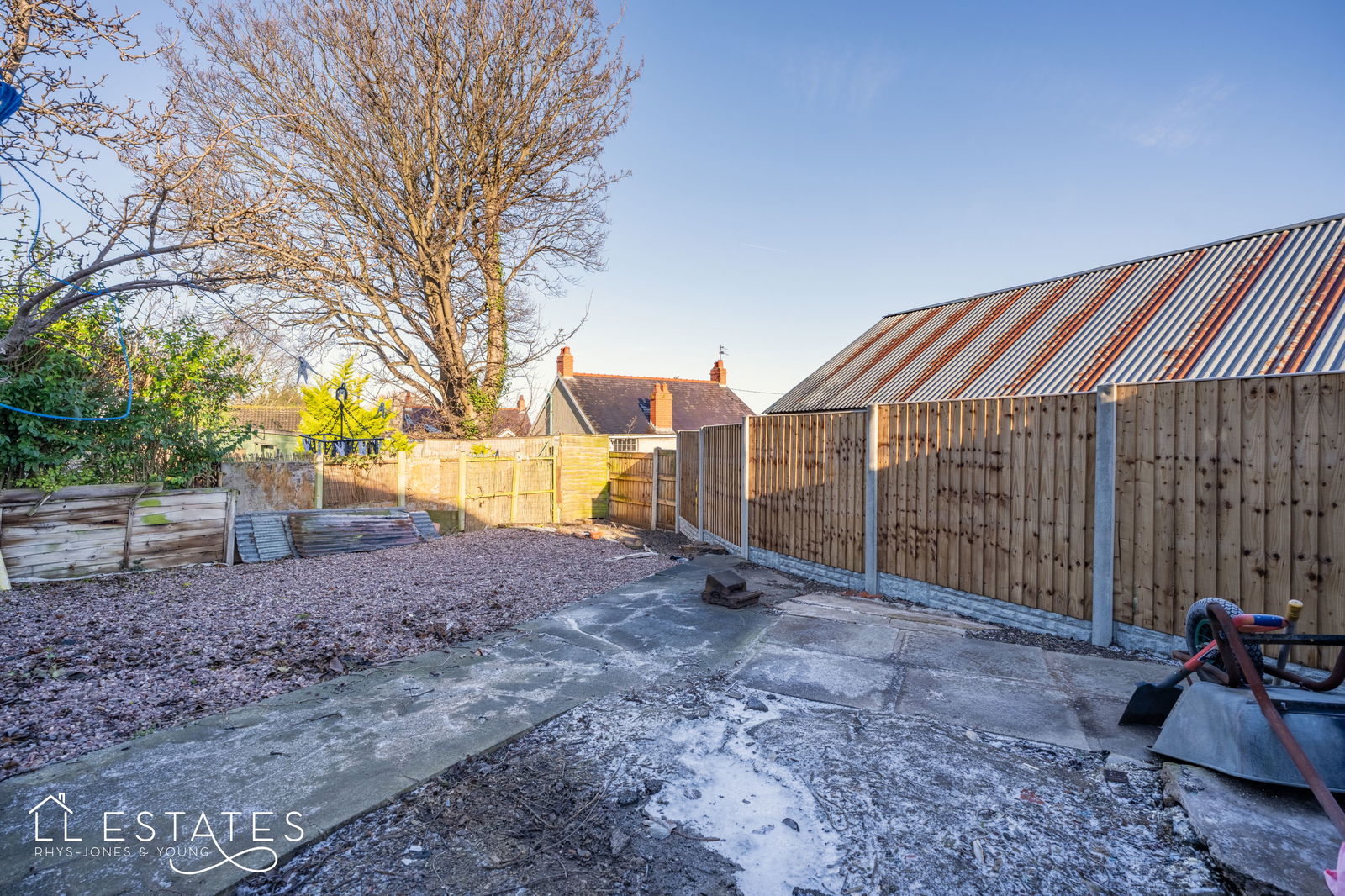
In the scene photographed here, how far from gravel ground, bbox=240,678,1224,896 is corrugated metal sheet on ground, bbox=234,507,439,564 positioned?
298 inches

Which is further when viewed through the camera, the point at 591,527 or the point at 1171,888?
the point at 591,527

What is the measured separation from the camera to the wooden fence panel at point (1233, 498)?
384cm

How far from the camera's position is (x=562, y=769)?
3.10 meters

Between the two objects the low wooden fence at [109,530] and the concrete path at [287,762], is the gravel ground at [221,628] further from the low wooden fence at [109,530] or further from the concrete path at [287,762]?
the concrete path at [287,762]

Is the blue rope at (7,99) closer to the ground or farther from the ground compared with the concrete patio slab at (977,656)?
farther from the ground

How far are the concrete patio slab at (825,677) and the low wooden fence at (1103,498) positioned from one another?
2016 mm

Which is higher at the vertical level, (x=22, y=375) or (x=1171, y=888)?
(x=22, y=375)

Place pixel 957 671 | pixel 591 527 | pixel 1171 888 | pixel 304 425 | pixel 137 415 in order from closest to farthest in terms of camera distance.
Answer: pixel 1171 888
pixel 957 671
pixel 137 415
pixel 591 527
pixel 304 425

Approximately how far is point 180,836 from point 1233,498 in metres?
6.25

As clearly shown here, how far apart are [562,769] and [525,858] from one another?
2.27 ft

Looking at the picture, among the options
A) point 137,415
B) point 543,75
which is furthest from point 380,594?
point 543,75

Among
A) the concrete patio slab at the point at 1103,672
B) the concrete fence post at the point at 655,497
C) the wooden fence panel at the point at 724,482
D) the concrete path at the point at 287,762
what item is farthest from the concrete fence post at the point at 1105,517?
the concrete fence post at the point at 655,497

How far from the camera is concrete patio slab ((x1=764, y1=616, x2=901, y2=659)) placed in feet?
16.3

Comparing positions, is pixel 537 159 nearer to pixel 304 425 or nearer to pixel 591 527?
pixel 304 425
